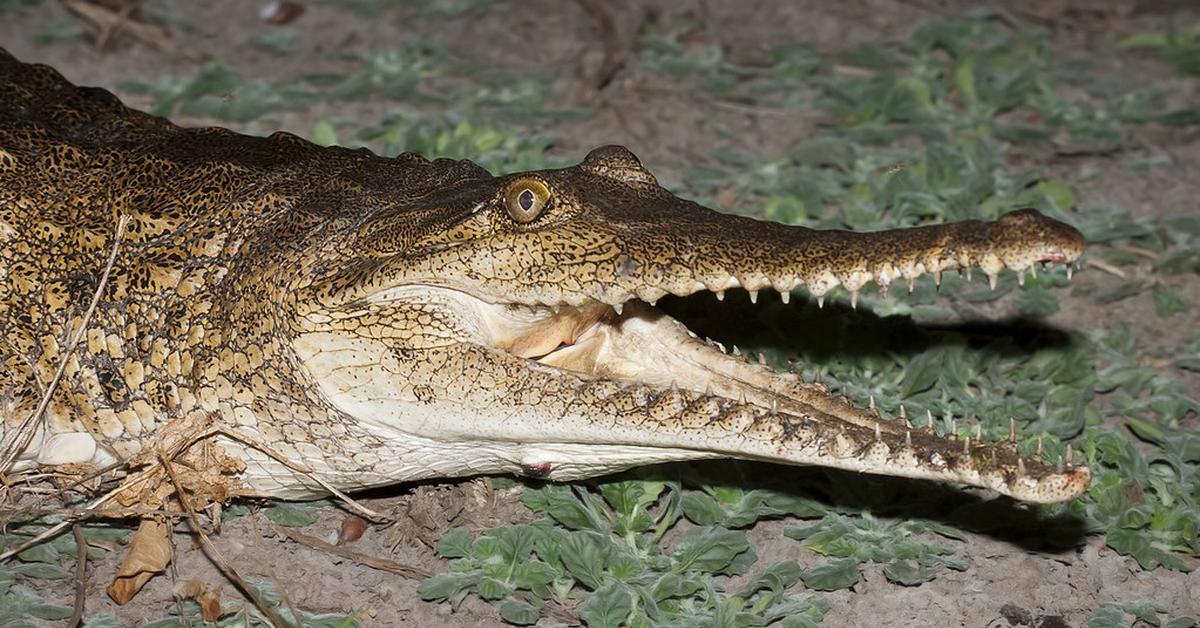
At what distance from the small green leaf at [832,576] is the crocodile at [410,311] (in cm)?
49

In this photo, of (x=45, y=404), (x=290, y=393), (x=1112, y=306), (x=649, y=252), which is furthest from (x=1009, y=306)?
(x=45, y=404)

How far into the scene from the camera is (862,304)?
16.5ft

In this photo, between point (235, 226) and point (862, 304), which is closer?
point (235, 226)

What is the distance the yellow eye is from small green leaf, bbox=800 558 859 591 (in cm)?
127

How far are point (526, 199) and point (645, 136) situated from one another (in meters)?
2.70

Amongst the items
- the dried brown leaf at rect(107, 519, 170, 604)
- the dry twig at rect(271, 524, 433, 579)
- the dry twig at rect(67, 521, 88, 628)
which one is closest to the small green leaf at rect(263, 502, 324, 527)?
the dry twig at rect(271, 524, 433, 579)

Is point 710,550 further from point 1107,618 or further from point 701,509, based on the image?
point 1107,618

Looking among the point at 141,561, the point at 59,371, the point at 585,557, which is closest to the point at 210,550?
the point at 141,561

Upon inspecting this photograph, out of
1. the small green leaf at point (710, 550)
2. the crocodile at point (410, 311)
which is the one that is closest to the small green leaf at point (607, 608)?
the small green leaf at point (710, 550)

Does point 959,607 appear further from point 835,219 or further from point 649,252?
point 835,219

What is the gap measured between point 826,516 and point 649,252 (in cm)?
111

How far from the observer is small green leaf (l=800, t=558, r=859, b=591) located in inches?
147

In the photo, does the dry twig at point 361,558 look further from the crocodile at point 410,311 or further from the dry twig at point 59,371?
the dry twig at point 59,371

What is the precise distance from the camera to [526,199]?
11.6 ft
